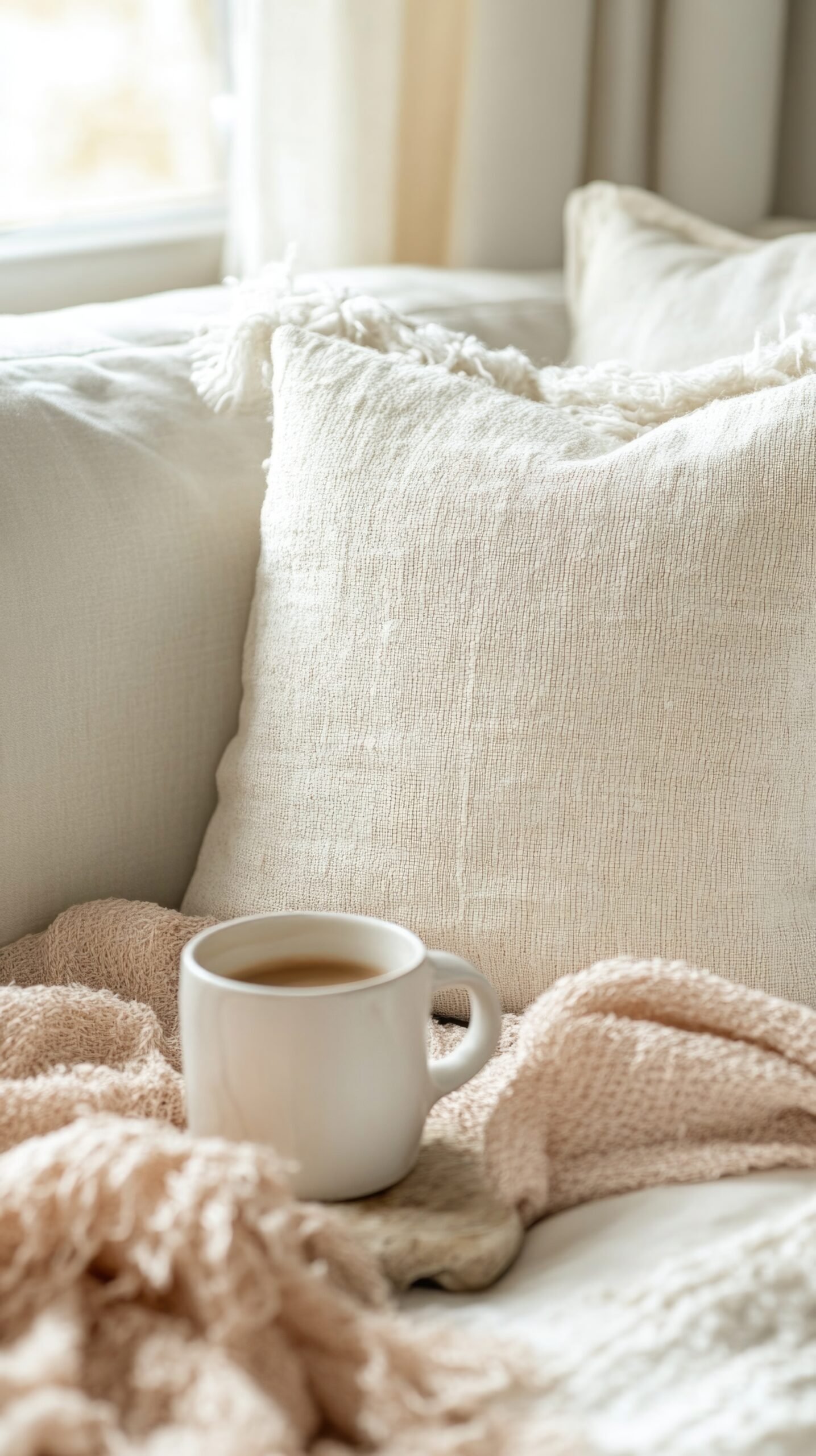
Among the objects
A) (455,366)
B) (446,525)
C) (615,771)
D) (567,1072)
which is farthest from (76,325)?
(567,1072)

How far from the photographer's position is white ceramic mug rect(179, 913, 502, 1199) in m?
0.57

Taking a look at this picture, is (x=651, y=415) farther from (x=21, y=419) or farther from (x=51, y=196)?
(x=51, y=196)

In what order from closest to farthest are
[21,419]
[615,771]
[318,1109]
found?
[318,1109] → [615,771] → [21,419]

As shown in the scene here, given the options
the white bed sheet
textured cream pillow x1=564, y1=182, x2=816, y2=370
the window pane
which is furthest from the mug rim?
the window pane

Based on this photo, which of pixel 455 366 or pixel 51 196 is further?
pixel 51 196

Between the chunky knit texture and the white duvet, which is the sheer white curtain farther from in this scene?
the white duvet

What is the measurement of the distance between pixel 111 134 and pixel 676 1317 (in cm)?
142

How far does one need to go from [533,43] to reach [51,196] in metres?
0.55

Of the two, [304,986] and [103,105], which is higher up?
[103,105]

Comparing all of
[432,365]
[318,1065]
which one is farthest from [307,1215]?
[432,365]

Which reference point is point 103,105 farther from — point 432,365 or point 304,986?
point 304,986

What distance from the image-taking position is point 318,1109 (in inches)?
Result: 22.6

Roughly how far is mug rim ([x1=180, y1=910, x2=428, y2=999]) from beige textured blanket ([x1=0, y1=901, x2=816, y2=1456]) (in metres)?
0.06

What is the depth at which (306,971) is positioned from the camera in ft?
2.07
